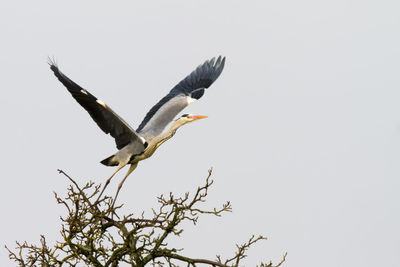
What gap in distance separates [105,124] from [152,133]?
3.75 feet

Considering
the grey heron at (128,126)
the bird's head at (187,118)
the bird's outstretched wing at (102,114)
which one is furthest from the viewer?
the bird's head at (187,118)

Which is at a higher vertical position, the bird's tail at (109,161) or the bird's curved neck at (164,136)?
the bird's curved neck at (164,136)

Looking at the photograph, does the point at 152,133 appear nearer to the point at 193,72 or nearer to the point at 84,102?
the point at 84,102

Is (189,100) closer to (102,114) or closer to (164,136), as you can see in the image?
(164,136)

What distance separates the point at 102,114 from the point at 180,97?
2.81m

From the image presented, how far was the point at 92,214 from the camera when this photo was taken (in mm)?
7770

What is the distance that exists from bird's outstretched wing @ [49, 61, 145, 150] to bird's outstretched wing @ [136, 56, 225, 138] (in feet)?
2.43

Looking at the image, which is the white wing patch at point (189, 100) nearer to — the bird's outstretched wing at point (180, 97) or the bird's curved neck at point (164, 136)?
the bird's outstretched wing at point (180, 97)

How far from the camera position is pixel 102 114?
928 centimetres

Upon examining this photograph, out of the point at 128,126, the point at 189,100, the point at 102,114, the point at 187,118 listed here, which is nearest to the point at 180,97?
the point at 189,100

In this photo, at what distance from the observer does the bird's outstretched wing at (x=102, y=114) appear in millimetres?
8805

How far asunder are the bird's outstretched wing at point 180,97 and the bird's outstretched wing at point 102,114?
74 centimetres

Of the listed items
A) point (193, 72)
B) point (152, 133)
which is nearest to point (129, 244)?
point (152, 133)

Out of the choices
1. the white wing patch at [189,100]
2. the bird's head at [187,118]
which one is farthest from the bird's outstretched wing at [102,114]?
the white wing patch at [189,100]
